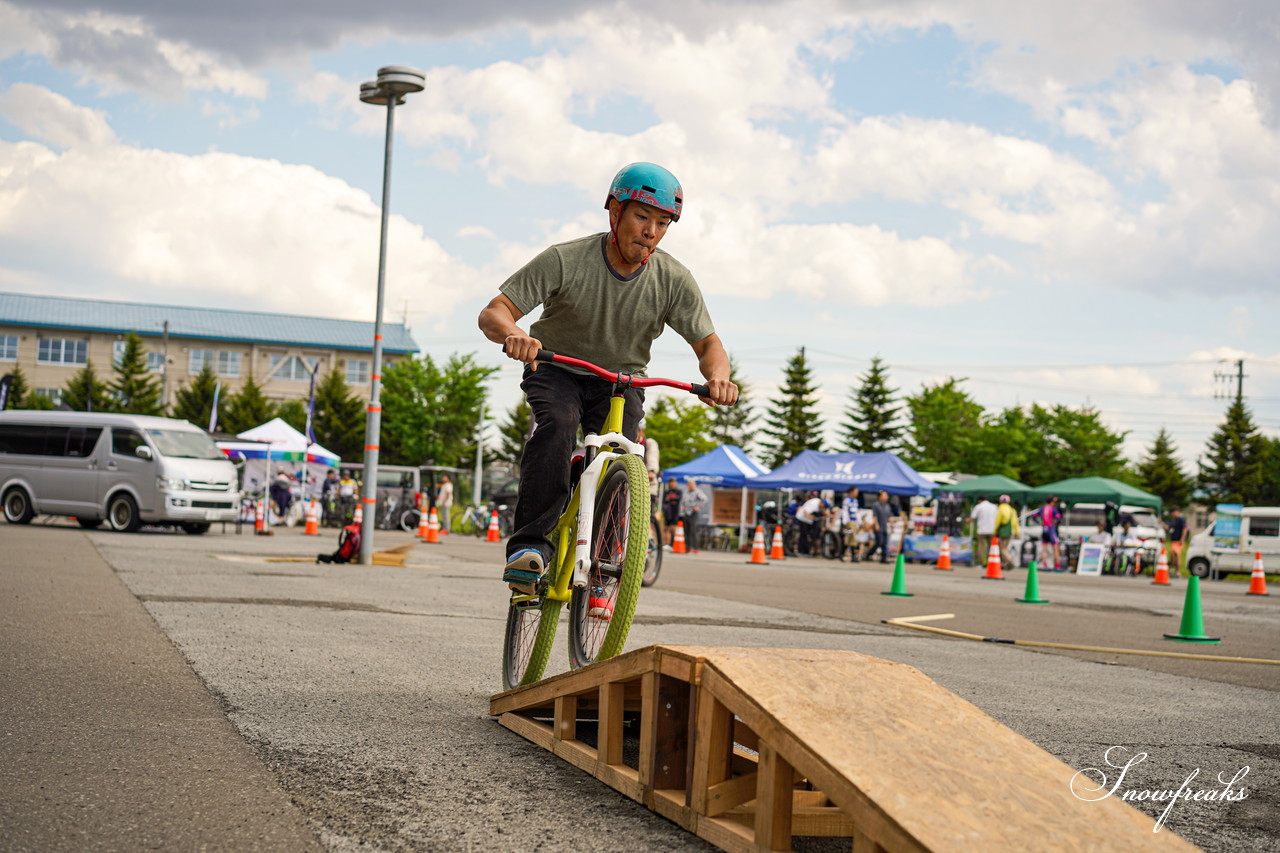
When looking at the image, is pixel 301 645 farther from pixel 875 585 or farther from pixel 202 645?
pixel 875 585

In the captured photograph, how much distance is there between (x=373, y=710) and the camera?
4.71 m

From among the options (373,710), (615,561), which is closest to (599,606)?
(615,561)

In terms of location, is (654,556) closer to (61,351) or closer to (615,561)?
(615,561)

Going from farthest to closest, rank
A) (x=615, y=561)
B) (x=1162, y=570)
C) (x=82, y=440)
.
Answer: (x=82, y=440) < (x=1162, y=570) < (x=615, y=561)

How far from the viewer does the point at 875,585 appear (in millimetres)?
18656

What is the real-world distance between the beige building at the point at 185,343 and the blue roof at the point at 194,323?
78 millimetres

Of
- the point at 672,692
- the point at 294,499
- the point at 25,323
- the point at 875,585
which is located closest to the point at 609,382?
the point at 672,692

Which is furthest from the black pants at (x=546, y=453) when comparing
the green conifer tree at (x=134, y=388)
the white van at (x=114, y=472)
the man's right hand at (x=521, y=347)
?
the green conifer tree at (x=134, y=388)

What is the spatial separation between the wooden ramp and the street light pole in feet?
42.0

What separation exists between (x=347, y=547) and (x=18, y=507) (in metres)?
13.0

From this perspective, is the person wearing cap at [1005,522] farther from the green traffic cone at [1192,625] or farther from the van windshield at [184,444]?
the van windshield at [184,444]

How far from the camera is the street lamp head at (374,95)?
53.7 ft

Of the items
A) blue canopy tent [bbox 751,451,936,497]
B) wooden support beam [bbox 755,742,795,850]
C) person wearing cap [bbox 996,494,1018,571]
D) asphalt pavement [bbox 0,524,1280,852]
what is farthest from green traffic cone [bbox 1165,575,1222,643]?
blue canopy tent [bbox 751,451,936,497]

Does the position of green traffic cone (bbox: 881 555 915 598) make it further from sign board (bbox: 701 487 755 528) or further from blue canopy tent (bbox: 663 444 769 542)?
sign board (bbox: 701 487 755 528)
